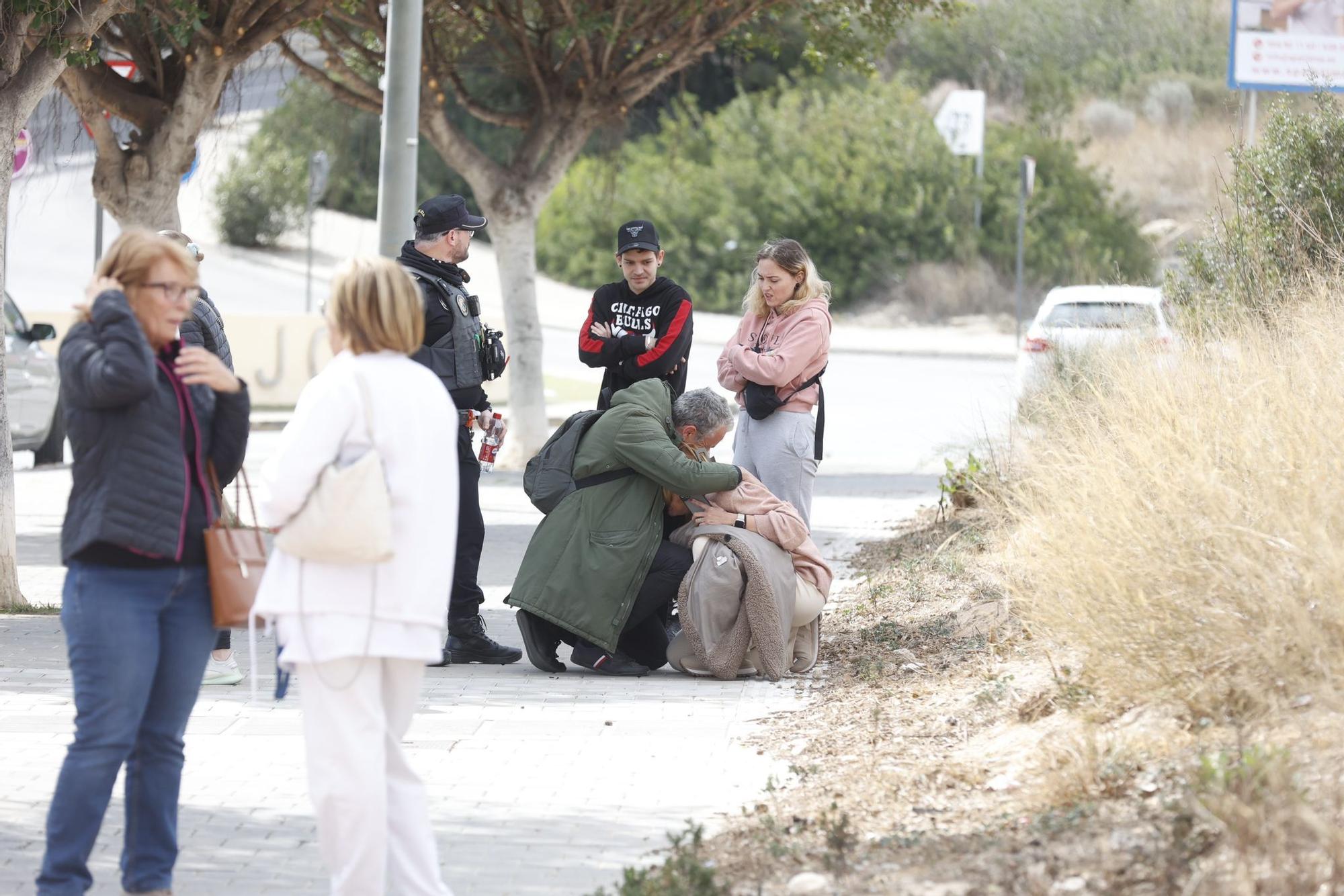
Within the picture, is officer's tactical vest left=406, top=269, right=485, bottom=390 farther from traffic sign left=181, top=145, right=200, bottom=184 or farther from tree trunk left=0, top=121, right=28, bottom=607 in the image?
traffic sign left=181, top=145, right=200, bottom=184

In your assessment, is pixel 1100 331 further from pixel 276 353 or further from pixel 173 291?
pixel 276 353

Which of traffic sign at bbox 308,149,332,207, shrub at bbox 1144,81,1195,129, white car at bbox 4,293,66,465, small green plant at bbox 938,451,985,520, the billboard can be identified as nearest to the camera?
small green plant at bbox 938,451,985,520

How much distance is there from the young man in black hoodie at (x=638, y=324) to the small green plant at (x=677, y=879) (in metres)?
3.84

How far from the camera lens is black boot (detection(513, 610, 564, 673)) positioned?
24.3 feet

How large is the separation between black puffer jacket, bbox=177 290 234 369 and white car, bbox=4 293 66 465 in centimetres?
865

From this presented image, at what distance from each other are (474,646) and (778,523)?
4.86ft

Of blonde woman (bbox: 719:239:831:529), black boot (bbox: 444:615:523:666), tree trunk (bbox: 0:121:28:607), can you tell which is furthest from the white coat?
tree trunk (bbox: 0:121:28:607)

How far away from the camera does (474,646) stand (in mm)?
7648

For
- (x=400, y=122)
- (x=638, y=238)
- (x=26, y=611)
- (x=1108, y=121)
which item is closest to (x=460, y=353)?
(x=638, y=238)

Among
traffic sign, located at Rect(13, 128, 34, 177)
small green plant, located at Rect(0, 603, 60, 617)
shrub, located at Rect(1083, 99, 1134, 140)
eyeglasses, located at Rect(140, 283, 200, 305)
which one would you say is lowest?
small green plant, located at Rect(0, 603, 60, 617)

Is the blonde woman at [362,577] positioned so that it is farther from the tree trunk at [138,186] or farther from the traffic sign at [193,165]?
the traffic sign at [193,165]

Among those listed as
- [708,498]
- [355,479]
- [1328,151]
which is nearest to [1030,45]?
[1328,151]

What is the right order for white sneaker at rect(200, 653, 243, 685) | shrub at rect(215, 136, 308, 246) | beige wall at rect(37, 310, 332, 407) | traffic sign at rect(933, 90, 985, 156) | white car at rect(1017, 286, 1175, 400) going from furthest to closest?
traffic sign at rect(933, 90, 985, 156) < shrub at rect(215, 136, 308, 246) < beige wall at rect(37, 310, 332, 407) < white car at rect(1017, 286, 1175, 400) < white sneaker at rect(200, 653, 243, 685)

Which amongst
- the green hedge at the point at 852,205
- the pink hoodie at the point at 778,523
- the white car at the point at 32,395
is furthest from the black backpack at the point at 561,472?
the green hedge at the point at 852,205
